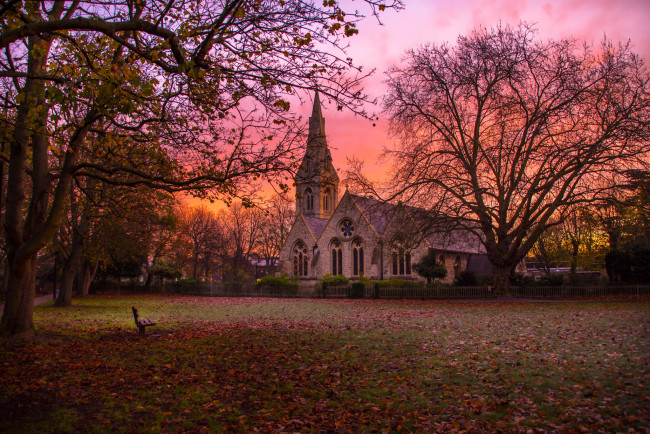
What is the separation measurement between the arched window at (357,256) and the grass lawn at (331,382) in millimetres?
33475

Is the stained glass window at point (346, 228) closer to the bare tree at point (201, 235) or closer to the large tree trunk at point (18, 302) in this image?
the bare tree at point (201, 235)

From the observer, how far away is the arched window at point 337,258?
156ft

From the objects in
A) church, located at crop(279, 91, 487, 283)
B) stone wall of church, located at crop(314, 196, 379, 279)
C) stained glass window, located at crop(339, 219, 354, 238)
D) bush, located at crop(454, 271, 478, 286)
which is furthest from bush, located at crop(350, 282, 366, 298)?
stained glass window, located at crop(339, 219, 354, 238)

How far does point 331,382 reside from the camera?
7.48m

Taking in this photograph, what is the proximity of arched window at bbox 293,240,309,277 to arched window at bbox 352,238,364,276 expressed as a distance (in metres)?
6.48

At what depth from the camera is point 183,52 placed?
7.32m

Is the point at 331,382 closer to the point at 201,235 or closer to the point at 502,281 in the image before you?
the point at 502,281

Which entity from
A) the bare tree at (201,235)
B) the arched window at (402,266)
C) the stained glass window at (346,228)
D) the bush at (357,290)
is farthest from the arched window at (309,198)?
the bush at (357,290)

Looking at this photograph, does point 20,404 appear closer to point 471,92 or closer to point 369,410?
point 369,410

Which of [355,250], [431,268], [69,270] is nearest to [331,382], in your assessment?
[69,270]

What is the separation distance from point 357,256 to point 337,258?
2.51 meters

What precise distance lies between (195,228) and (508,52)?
41820mm

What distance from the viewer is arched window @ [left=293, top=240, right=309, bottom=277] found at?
50625mm

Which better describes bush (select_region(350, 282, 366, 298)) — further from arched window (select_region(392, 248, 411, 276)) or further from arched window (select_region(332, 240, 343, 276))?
arched window (select_region(332, 240, 343, 276))
